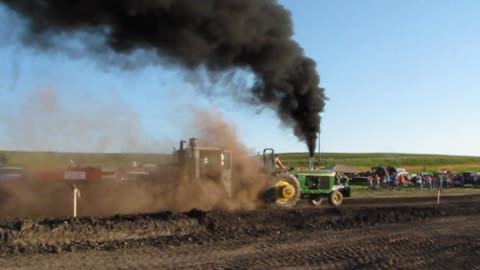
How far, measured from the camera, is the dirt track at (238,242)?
30.5 feet

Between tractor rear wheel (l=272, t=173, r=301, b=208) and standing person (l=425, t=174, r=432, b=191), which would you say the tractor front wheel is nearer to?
tractor rear wheel (l=272, t=173, r=301, b=208)

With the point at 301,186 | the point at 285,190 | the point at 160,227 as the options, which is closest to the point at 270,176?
Result: the point at 285,190

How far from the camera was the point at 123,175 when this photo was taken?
714 inches

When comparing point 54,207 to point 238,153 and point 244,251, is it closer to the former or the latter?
point 238,153

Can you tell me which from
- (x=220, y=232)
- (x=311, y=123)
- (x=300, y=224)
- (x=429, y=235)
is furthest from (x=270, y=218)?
(x=311, y=123)

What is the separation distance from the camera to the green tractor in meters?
19.7

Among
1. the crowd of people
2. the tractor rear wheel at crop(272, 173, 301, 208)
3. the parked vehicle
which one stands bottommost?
the crowd of people

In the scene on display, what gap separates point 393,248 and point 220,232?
12.5 feet

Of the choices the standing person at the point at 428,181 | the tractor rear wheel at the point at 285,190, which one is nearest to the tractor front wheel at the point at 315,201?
the tractor rear wheel at the point at 285,190

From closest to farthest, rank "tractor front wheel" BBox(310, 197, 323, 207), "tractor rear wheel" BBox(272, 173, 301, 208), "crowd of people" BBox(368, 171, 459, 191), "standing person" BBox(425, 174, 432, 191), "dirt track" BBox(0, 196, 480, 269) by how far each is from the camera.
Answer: "dirt track" BBox(0, 196, 480, 269), "tractor rear wheel" BBox(272, 173, 301, 208), "tractor front wheel" BBox(310, 197, 323, 207), "crowd of people" BBox(368, 171, 459, 191), "standing person" BBox(425, 174, 432, 191)

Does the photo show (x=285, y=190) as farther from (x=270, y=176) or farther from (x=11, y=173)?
(x=11, y=173)

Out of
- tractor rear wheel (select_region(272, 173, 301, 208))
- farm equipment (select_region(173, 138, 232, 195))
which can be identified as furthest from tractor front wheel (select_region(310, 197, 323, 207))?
farm equipment (select_region(173, 138, 232, 195))

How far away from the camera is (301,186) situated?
2166 cm

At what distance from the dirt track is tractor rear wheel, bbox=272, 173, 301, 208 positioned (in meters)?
4.22
